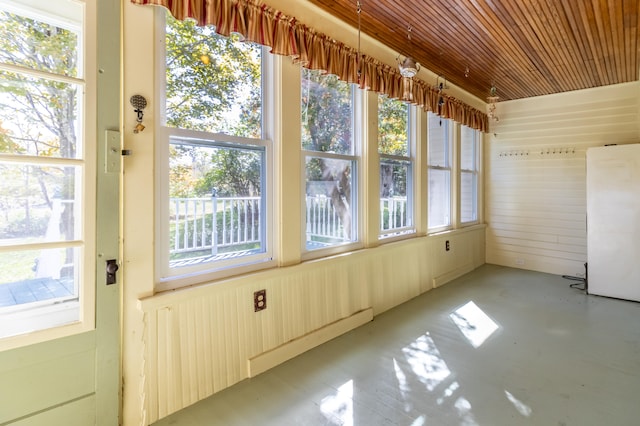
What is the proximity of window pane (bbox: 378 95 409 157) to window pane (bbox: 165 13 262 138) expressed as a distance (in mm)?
1528

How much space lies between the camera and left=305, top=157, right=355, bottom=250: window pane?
267 centimetres

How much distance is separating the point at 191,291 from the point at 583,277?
5.27m

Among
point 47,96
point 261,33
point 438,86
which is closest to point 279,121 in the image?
point 261,33

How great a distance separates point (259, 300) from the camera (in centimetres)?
216

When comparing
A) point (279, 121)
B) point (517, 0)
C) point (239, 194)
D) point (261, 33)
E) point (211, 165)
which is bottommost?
point (239, 194)

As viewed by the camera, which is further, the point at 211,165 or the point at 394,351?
the point at 394,351

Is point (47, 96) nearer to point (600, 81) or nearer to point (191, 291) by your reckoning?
point (191, 291)

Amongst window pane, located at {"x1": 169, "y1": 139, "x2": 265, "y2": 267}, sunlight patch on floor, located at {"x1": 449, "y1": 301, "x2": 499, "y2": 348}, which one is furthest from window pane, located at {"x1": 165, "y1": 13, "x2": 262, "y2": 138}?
sunlight patch on floor, located at {"x1": 449, "y1": 301, "x2": 499, "y2": 348}

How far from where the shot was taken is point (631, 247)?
3572 millimetres

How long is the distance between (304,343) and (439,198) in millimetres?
3013

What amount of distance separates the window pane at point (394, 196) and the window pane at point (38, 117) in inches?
103

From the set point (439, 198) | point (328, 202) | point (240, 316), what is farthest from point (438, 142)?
point (240, 316)

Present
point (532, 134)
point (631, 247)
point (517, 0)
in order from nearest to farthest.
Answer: point (517, 0) < point (631, 247) < point (532, 134)

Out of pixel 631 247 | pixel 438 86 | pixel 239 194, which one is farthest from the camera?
pixel 438 86
